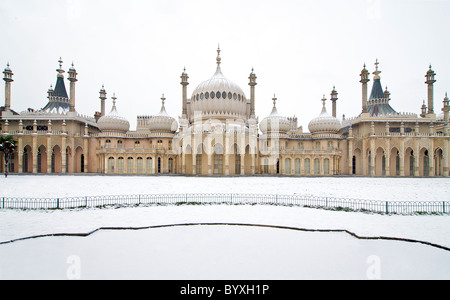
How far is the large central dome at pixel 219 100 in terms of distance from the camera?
37.6 meters

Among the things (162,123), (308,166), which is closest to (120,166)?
(162,123)

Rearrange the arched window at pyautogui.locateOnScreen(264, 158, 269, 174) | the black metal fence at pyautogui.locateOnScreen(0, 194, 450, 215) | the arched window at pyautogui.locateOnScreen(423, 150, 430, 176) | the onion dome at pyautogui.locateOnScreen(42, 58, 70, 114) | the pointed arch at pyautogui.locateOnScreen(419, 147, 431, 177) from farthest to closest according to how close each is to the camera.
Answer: the onion dome at pyautogui.locateOnScreen(42, 58, 70, 114) < the arched window at pyautogui.locateOnScreen(264, 158, 269, 174) < the arched window at pyautogui.locateOnScreen(423, 150, 430, 176) < the pointed arch at pyautogui.locateOnScreen(419, 147, 431, 177) < the black metal fence at pyautogui.locateOnScreen(0, 194, 450, 215)

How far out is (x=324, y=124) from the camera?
132 feet

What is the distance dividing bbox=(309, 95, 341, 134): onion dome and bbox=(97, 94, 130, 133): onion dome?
3283 centimetres

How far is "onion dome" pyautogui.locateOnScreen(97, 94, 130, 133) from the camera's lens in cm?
3966

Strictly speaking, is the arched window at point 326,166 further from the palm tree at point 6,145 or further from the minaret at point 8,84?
the minaret at point 8,84

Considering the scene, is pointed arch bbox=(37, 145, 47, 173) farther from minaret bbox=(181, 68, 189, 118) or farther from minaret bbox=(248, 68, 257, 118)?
minaret bbox=(248, 68, 257, 118)

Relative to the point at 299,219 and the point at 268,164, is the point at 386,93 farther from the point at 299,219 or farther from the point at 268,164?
the point at 299,219

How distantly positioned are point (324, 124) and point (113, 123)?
35830 millimetres

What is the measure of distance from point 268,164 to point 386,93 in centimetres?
3107

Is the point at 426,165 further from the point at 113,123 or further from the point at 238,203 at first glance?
the point at 113,123

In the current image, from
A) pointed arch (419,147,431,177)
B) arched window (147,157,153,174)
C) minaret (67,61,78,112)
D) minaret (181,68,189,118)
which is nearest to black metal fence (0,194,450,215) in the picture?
arched window (147,157,153,174)

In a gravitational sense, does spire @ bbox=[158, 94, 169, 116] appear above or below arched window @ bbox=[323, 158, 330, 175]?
Result: above
